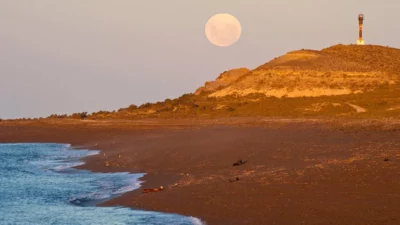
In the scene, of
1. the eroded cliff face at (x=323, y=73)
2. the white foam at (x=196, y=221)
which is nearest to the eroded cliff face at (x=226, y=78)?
the eroded cliff face at (x=323, y=73)

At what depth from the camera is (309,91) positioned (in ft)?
200

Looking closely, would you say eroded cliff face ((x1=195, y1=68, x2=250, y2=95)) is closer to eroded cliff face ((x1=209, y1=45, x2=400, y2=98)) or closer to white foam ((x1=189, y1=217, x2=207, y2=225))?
eroded cliff face ((x1=209, y1=45, x2=400, y2=98))

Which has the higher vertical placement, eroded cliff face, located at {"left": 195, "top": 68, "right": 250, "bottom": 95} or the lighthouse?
the lighthouse

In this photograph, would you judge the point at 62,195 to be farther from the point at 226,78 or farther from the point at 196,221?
the point at 226,78

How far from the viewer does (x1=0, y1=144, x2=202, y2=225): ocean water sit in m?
16.0

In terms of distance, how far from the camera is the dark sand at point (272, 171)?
581 inches

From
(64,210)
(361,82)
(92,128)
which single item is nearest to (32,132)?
(92,128)

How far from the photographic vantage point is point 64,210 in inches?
693

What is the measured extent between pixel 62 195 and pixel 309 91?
142 feet

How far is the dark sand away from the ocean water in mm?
757

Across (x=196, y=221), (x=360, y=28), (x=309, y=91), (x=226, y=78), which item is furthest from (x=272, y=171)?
(x=226, y=78)

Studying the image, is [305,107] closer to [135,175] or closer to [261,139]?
[261,139]

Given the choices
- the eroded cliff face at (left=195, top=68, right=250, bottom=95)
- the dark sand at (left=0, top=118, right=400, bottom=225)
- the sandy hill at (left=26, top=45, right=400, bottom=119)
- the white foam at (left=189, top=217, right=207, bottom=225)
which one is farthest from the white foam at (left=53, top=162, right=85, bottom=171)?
the eroded cliff face at (left=195, top=68, right=250, bottom=95)

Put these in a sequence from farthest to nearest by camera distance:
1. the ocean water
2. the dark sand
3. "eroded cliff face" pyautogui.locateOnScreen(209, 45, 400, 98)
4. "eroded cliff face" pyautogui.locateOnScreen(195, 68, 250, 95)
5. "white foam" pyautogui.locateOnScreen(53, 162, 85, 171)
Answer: "eroded cliff face" pyautogui.locateOnScreen(195, 68, 250, 95), "eroded cliff face" pyautogui.locateOnScreen(209, 45, 400, 98), "white foam" pyautogui.locateOnScreen(53, 162, 85, 171), the ocean water, the dark sand
